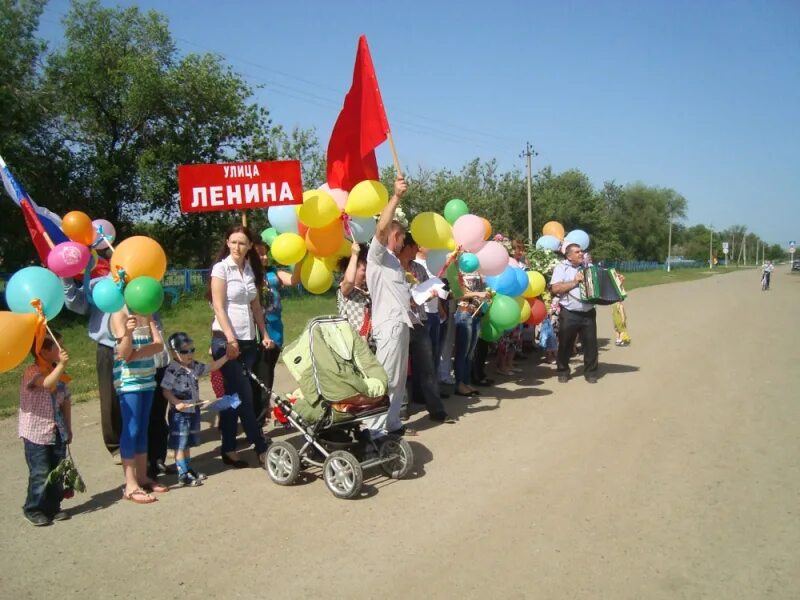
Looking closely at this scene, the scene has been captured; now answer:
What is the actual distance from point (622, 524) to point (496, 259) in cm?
366

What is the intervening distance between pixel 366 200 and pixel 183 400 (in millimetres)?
2279

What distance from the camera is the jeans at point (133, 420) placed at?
443 centimetres

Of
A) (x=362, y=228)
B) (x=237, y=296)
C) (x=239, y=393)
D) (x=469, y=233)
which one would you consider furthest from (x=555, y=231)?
(x=239, y=393)

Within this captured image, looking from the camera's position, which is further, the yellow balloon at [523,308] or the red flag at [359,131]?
the yellow balloon at [523,308]

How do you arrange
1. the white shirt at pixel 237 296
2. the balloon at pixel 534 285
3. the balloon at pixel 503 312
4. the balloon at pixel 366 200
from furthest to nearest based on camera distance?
1. the balloon at pixel 534 285
2. the balloon at pixel 503 312
3. the balloon at pixel 366 200
4. the white shirt at pixel 237 296

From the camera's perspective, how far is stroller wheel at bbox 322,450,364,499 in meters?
4.38

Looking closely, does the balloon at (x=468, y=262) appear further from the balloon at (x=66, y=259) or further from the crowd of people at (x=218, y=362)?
the balloon at (x=66, y=259)

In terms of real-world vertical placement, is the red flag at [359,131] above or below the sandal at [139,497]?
above

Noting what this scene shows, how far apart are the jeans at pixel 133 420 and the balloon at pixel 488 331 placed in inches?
173

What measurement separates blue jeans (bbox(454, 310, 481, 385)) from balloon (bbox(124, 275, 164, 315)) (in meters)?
4.27

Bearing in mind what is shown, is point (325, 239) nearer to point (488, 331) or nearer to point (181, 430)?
point (181, 430)

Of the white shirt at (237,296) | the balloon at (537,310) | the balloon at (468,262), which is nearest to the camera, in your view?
the white shirt at (237,296)

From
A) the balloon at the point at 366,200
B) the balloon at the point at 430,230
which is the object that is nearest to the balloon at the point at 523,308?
the balloon at the point at 430,230

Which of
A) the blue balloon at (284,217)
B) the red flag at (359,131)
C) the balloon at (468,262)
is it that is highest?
the red flag at (359,131)
